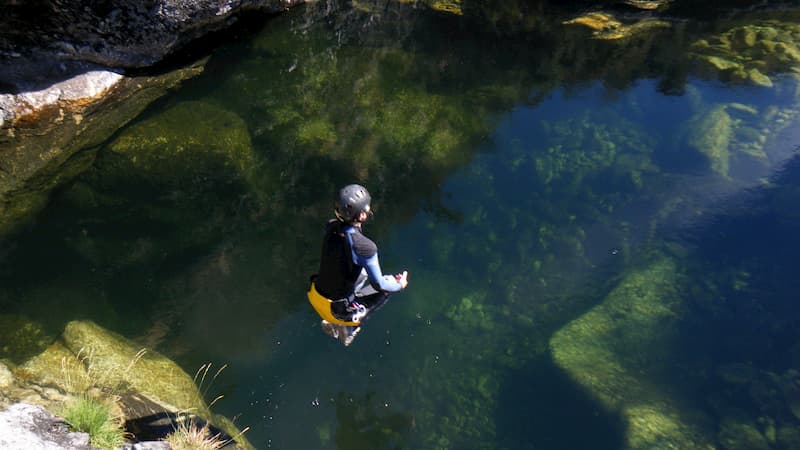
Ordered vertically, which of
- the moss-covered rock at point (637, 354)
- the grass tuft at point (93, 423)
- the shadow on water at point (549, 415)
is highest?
the grass tuft at point (93, 423)

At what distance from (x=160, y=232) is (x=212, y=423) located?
111 inches

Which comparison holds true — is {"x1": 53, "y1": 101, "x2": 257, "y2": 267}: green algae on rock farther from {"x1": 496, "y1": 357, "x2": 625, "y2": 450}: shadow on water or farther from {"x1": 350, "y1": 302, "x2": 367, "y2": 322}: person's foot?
{"x1": 496, "y1": 357, "x2": 625, "y2": 450}: shadow on water

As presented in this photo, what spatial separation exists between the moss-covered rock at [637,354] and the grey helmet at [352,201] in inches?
120

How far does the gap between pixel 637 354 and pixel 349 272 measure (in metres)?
3.49

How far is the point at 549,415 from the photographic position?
5.96 meters

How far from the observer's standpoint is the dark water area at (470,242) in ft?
Result: 19.8

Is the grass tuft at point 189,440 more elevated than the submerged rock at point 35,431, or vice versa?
the submerged rock at point 35,431

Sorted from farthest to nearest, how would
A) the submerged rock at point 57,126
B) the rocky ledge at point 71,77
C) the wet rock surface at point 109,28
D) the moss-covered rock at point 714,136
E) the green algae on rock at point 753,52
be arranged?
1. the green algae on rock at point 753,52
2. the wet rock surface at point 109,28
3. the moss-covered rock at point 714,136
4. the rocky ledge at point 71,77
5. the submerged rock at point 57,126

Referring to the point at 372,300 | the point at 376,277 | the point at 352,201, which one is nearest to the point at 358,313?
the point at 372,300

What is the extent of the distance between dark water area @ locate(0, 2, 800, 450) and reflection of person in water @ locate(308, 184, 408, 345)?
1236 mm

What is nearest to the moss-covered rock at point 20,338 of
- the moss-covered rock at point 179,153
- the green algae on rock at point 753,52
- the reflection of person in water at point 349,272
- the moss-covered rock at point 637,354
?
the moss-covered rock at point 179,153

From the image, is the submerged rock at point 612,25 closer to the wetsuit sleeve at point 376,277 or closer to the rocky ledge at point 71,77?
the rocky ledge at point 71,77

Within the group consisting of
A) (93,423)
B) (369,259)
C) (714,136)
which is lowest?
(93,423)

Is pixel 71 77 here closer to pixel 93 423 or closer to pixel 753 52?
pixel 93 423
